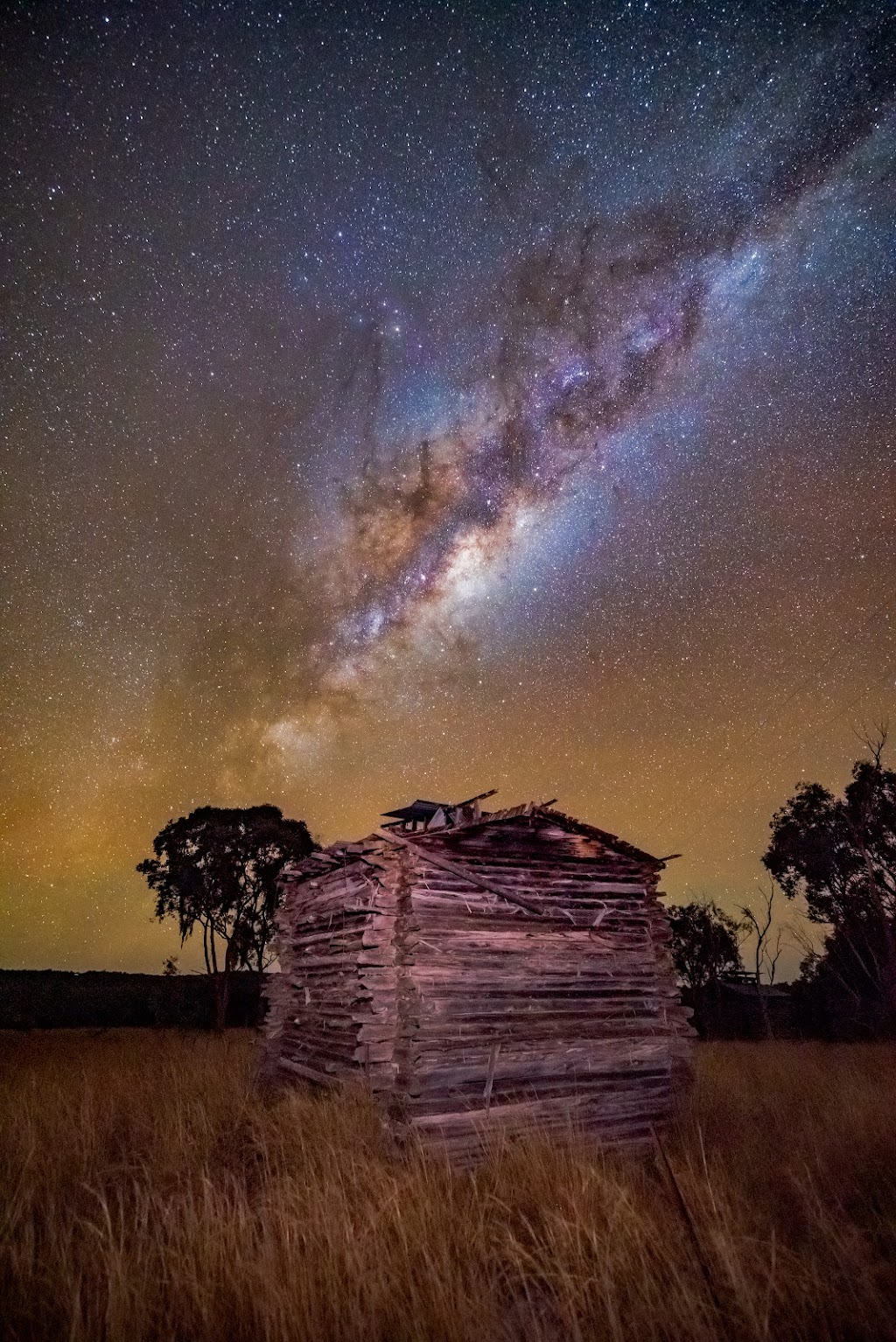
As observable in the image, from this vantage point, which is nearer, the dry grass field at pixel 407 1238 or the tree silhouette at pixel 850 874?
the dry grass field at pixel 407 1238

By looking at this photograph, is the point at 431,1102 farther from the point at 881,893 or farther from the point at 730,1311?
the point at 881,893

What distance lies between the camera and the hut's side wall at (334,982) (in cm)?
971

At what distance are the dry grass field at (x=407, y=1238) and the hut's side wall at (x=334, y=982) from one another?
1.13 meters

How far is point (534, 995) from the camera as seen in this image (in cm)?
1042

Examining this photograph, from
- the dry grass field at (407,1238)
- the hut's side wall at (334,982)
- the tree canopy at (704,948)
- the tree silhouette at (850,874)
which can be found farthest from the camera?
the tree canopy at (704,948)

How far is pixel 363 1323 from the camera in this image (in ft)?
11.3

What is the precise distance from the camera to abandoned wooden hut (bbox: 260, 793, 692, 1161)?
9.46 m

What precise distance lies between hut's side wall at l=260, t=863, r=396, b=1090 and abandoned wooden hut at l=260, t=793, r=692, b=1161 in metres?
0.04

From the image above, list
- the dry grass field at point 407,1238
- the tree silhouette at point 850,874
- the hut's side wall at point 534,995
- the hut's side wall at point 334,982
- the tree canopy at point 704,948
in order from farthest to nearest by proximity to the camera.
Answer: the tree canopy at point 704,948, the tree silhouette at point 850,874, the hut's side wall at point 334,982, the hut's side wall at point 534,995, the dry grass field at point 407,1238

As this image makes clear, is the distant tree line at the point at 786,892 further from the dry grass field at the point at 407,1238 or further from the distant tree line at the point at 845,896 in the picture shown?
the dry grass field at the point at 407,1238

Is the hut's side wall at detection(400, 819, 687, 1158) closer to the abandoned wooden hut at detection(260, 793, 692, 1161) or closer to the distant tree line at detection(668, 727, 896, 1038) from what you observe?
the abandoned wooden hut at detection(260, 793, 692, 1161)

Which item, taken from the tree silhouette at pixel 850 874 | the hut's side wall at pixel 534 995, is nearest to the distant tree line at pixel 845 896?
the tree silhouette at pixel 850 874

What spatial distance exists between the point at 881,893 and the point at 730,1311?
25427 mm

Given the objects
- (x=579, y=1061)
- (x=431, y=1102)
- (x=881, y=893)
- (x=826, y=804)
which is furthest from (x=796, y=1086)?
(x=826, y=804)
